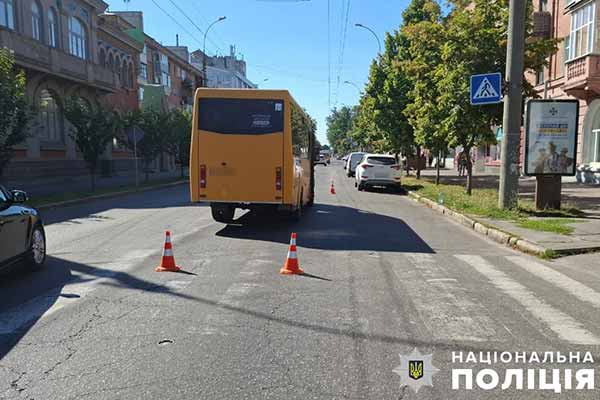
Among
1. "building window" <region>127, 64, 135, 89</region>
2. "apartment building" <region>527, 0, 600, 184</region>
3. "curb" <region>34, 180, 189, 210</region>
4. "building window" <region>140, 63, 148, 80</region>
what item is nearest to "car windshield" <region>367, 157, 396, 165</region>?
"apartment building" <region>527, 0, 600, 184</region>

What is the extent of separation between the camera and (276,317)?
5.20 m

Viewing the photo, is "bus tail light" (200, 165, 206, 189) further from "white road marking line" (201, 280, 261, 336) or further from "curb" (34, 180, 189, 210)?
"curb" (34, 180, 189, 210)

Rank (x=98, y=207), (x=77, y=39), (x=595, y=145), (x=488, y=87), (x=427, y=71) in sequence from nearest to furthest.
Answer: (x=488, y=87) < (x=98, y=207) < (x=427, y=71) < (x=595, y=145) < (x=77, y=39)

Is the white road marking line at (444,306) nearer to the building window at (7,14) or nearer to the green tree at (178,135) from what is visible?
the building window at (7,14)

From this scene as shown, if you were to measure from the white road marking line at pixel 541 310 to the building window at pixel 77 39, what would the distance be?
29.1 m

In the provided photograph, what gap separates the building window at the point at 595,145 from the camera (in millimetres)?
22609

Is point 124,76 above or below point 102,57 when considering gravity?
below

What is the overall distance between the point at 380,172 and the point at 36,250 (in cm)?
1749

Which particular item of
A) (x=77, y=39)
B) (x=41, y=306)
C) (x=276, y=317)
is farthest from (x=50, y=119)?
(x=276, y=317)

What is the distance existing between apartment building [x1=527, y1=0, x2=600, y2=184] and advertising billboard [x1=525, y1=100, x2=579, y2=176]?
269 inches

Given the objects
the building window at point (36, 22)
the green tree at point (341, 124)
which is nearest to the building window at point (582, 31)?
the building window at point (36, 22)

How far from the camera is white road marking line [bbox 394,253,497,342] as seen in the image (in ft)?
15.7

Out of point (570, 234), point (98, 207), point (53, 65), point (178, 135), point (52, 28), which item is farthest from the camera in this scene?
point (178, 135)

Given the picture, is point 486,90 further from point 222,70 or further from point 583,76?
point 222,70
